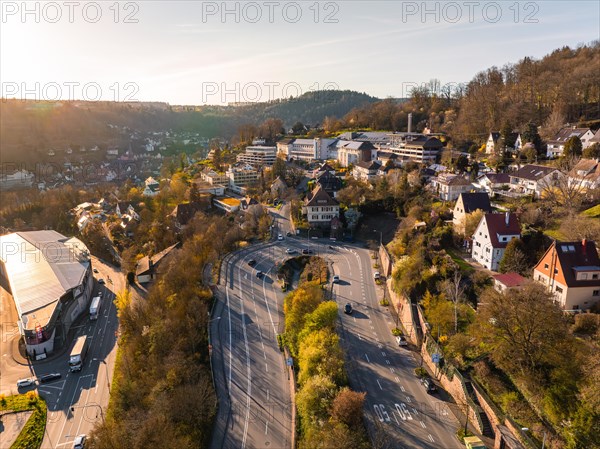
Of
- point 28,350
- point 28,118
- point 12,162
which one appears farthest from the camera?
point 28,118

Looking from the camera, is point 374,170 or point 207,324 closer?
point 207,324

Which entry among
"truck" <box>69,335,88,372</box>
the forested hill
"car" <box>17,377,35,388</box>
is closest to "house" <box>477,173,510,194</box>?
"truck" <box>69,335,88,372</box>

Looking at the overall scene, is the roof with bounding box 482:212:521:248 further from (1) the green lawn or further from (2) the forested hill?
(2) the forested hill

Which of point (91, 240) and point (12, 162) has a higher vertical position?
point (12, 162)

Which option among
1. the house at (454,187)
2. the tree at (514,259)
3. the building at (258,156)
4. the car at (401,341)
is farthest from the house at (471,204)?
the building at (258,156)

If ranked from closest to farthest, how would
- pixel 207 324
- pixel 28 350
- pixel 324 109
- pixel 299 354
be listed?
pixel 299 354
pixel 207 324
pixel 28 350
pixel 324 109

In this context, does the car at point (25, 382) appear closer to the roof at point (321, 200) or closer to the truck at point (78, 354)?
the truck at point (78, 354)

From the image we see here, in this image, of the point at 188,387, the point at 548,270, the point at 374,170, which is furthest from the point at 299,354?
the point at 374,170

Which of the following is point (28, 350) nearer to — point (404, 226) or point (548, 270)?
point (404, 226)
